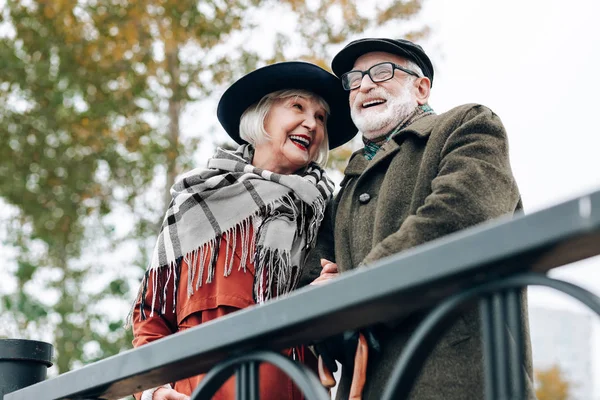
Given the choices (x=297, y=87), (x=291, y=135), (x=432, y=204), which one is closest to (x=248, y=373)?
(x=432, y=204)

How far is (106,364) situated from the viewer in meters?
1.54

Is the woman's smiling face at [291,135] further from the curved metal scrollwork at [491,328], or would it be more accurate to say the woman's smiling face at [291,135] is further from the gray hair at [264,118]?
the curved metal scrollwork at [491,328]

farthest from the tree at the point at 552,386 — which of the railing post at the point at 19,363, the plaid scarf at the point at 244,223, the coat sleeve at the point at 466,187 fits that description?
the railing post at the point at 19,363

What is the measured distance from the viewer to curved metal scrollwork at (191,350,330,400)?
4.02 feet

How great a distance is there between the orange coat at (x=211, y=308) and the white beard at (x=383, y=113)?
1.89ft

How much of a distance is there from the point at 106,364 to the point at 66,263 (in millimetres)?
7596

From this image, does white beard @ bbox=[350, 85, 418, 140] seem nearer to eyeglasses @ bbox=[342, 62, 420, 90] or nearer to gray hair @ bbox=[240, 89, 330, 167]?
eyeglasses @ bbox=[342, 62, 420, 90]

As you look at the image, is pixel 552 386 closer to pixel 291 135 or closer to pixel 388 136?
pixel 291 135

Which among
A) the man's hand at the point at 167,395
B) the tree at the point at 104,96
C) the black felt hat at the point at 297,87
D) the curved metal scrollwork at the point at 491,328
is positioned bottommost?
the curved metal scrollwork at the point at 491,328

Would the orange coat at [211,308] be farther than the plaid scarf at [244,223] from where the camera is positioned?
No

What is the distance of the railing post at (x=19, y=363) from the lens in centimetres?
187

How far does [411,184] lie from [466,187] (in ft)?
1.14

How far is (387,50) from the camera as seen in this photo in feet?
9.70

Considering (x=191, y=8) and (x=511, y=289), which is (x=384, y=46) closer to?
(x=511, y=289)
